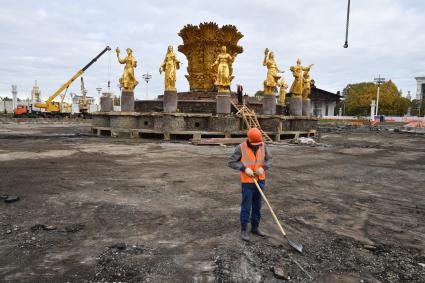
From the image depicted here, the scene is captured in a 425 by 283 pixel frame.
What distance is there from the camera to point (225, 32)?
2084 cm

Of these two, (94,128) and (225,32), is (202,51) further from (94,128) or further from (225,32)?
(94,128)

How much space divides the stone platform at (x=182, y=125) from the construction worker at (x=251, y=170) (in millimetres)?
10976

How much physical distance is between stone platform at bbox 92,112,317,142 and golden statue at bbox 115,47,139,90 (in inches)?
63.9

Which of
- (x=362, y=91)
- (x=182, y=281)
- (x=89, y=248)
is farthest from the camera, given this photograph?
(x=362, y=91)

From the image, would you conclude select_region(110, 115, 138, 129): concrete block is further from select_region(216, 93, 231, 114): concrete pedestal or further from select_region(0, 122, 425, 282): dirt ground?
select_region(0, 122, 425, 282): dirt ground

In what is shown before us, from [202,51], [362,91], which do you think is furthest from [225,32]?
[362,91]

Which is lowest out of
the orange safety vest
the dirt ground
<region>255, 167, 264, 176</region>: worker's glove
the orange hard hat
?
the dirt ground

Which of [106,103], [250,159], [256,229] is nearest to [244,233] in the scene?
[256,229]

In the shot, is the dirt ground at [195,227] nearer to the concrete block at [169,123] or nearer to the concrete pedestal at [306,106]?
the concrete block at [169,123]

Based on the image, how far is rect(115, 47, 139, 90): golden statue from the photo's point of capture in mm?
16828

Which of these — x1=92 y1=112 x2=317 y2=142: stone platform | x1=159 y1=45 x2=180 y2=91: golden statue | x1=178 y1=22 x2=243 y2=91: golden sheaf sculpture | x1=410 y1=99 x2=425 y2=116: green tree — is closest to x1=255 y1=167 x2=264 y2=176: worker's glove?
x1=92 y1=112 x2=317 y2=142: stone platform

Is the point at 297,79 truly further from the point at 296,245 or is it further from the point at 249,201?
the point at 296,245

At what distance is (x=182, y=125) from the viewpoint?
50.3ft

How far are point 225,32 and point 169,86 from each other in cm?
769
